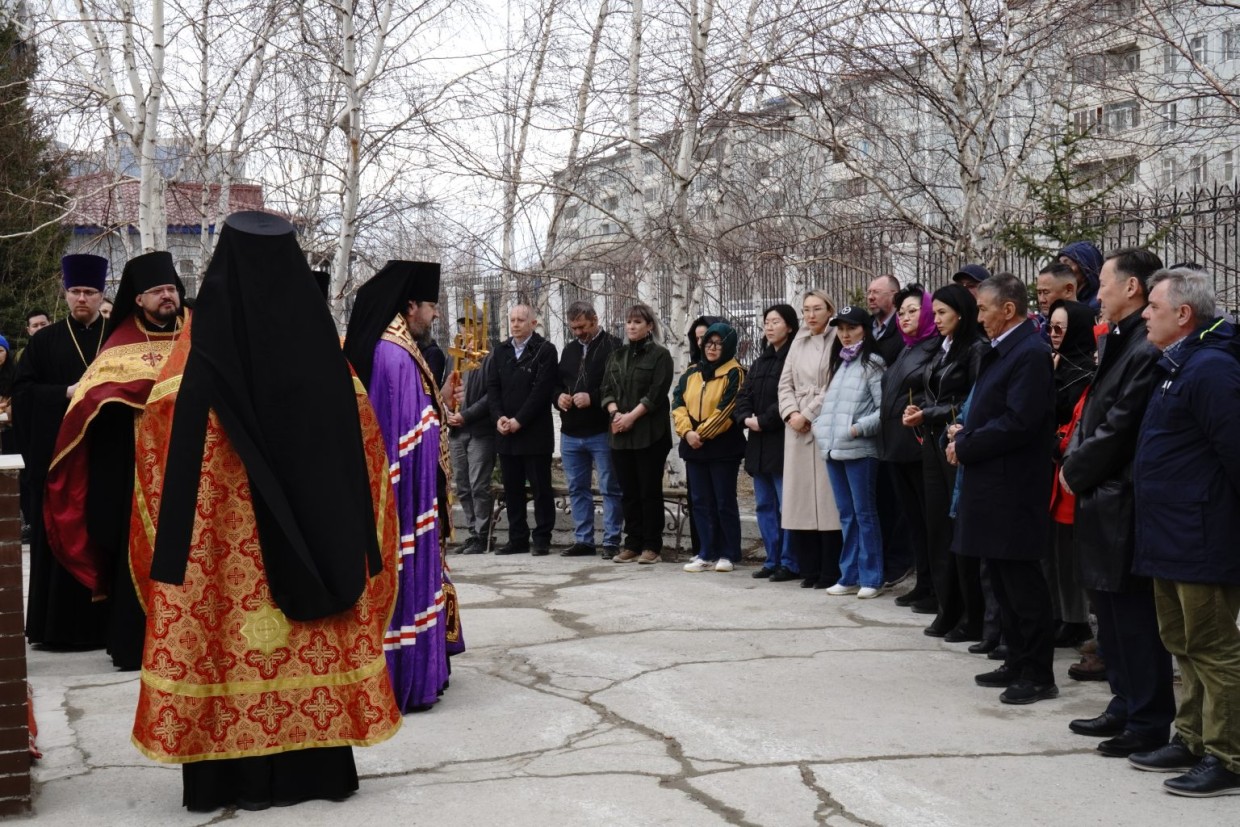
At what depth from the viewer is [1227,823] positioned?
4.41m

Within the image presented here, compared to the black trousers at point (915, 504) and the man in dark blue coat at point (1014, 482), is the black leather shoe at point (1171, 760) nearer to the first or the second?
the man in dark blue coat at point (1014, 482)

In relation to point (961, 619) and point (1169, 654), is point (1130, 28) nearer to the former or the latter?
point (961, 619)

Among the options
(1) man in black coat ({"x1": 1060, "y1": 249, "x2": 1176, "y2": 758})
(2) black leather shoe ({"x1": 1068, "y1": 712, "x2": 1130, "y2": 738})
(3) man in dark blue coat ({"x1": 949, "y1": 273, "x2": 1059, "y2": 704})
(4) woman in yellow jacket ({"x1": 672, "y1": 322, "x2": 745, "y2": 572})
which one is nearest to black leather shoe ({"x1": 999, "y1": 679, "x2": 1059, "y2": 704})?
(3) man in dark blue coat ({"x1": 949, "y1": 273, "x2": 1059, "y2": 704})

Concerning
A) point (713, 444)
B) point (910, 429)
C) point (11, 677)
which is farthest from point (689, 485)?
point (11, 677)

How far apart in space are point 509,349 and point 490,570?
6.52ft

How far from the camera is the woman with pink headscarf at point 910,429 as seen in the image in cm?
814

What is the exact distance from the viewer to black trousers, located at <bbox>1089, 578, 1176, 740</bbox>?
17.1 ft

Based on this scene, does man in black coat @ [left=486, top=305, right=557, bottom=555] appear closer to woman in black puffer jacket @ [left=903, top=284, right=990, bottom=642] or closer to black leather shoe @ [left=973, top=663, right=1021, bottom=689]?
woman in black puffer jacket @ [left=903, top=284, right=990, bottom=642]

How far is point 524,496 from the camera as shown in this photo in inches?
465

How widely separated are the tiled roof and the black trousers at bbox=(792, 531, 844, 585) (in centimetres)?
762

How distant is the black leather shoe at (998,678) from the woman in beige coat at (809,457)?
2.88 meters

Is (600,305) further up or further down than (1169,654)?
further up

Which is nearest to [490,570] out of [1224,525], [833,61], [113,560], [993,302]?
[113,560]

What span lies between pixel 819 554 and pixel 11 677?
6074 millimetres
